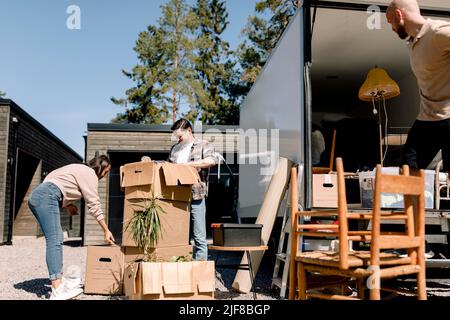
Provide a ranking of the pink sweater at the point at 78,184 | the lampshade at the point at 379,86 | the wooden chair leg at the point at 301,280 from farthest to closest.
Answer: the lampshade at the point at 379,86 < the pink sweater at the point at 78,184 < the wooden chair leg at the point at 301,280

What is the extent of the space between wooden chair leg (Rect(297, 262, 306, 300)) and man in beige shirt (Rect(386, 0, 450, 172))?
1.15m

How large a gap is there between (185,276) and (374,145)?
5060 mm

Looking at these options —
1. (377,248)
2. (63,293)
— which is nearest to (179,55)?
(63,293)

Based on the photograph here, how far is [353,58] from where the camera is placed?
19.9 feet

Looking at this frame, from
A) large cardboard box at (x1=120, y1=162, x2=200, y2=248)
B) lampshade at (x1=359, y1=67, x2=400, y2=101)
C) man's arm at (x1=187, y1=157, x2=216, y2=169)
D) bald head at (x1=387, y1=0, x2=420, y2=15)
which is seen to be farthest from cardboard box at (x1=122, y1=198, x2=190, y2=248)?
lampshade at (x1=359, y1=67, x2=400, y2=101)

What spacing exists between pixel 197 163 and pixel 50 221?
54.8 inches

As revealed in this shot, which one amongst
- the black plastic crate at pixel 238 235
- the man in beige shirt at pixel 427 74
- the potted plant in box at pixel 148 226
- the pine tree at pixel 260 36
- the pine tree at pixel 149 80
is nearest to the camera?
the man in beige shirt at pixel 427 74

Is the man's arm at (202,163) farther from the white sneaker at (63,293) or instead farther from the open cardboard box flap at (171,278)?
the white sneaker at (63,293)

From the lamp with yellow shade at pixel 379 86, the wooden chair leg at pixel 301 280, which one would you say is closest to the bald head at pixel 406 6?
the wooden chair leg at pixel 301 280

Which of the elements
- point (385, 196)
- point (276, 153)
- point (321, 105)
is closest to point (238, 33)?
point (321, 105)

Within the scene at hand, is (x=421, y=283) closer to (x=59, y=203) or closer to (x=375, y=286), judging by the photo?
→ (x=375, y=286)

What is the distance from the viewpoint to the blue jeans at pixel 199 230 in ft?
13.4

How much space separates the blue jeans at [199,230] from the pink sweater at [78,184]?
0.84 metres
